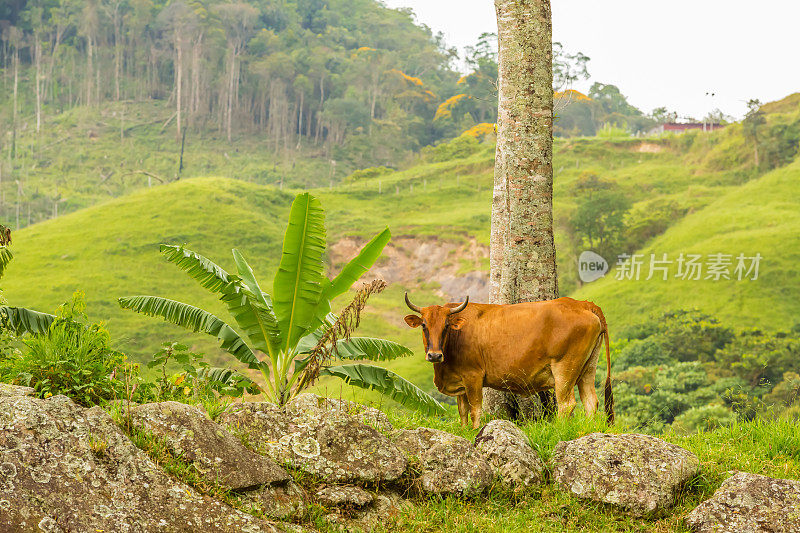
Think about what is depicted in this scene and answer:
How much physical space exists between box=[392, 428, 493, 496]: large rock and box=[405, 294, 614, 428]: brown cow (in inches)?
38.2

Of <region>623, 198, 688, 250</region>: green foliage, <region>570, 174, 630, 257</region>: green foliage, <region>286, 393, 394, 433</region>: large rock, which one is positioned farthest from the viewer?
<region>623, 198, 688, 250</region>: green foliage

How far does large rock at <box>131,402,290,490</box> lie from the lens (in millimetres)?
3973

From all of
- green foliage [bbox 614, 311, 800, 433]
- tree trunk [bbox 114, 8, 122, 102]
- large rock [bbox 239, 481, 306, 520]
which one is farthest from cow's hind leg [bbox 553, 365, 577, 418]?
tree trunk [bbox 114, 8, 122, 102]

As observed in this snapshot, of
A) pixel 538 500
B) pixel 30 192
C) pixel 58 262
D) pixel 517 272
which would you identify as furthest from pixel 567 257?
pixel 30 192

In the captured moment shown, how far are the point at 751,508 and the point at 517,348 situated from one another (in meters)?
2.09

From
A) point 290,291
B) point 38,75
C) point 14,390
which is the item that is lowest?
point 14,390

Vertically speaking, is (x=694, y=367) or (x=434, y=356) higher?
(x=434, y=356)

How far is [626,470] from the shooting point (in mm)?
4531

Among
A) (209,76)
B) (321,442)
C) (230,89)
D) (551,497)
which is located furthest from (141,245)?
(209,76)

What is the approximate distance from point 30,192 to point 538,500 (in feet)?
199

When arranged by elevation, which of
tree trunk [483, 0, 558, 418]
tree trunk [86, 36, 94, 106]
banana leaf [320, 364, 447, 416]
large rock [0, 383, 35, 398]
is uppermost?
tree trunk [86, 36, 94, 106]

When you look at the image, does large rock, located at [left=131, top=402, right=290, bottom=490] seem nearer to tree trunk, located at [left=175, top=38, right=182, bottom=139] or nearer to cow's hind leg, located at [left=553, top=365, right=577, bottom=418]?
cow's hind leg, located at [left=553, top=365, right=577, bottom=418]

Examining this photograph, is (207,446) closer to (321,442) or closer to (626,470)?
(321,442)

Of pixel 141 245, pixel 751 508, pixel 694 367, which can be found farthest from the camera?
pixel 141 245
